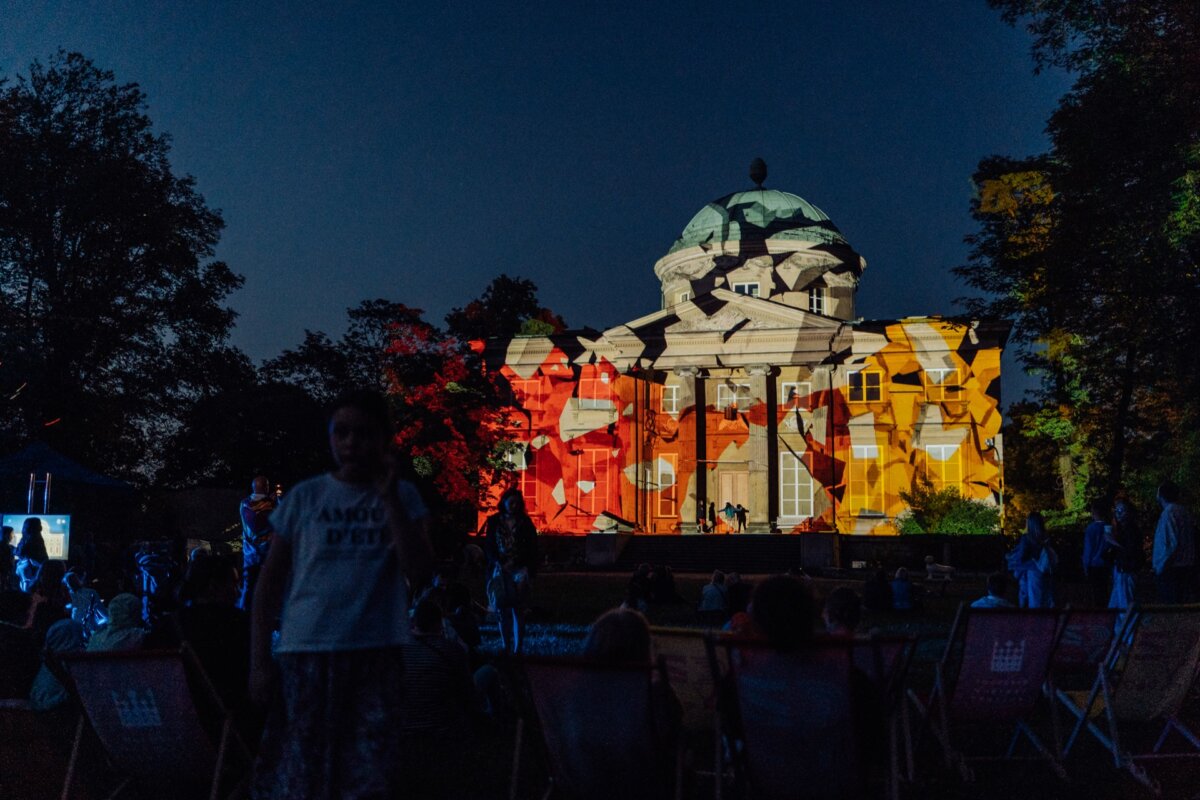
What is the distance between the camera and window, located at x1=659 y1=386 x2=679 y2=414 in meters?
42.3

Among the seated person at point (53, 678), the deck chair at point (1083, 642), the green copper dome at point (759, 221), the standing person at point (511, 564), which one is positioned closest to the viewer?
the deck chair at point (1083, 642)

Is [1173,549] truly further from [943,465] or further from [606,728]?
[943,465]

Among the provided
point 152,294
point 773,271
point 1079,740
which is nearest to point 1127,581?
point 1079,740

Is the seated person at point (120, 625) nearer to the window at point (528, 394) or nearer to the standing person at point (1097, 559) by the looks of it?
the standing person at point (1097, 559)

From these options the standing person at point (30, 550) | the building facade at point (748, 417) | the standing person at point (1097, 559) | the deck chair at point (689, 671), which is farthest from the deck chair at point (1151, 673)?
the building facade at point (748, 417)

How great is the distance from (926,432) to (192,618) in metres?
36.4

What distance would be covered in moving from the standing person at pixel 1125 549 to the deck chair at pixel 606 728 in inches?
368

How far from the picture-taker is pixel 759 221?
167 ft

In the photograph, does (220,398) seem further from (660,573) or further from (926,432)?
(926,432)

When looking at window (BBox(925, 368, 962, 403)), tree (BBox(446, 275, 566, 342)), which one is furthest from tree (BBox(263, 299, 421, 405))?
window (BBox(925, 368, 962, 403))

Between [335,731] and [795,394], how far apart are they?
38.5 m

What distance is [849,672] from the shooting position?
14.5ft

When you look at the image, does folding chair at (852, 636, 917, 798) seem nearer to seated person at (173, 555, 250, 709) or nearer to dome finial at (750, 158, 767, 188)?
seated person at (173, 555, 250, 709)

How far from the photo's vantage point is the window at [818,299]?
4847cm
